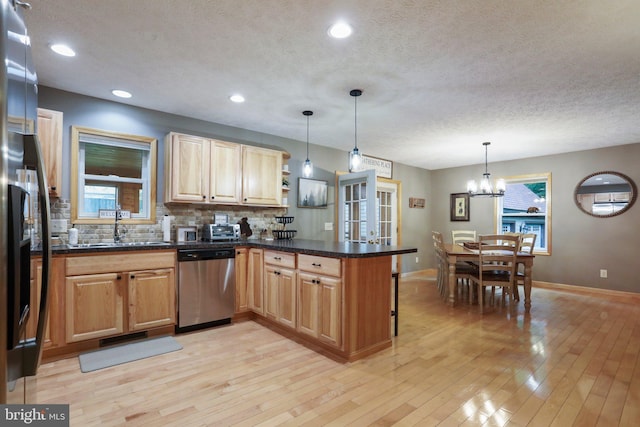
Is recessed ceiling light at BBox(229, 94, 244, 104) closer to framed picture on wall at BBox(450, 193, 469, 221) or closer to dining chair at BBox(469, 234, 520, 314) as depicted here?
dining chair at BBox(469, 234, 520, 314)

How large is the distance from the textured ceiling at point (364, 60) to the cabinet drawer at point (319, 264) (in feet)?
5.30

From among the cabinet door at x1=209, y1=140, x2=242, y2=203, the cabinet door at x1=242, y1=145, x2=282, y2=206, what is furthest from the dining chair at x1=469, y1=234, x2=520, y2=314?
the cabinet door at x1=209, y1=140, x2=242, y2=203

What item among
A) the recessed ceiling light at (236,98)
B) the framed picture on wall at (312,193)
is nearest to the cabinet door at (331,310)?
the recessed ceiling light at (236,98)

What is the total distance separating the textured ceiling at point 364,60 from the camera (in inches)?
76.2

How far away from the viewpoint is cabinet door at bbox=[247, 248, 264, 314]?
349 cm

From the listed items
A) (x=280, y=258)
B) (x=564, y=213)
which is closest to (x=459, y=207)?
(x=564, y=213)

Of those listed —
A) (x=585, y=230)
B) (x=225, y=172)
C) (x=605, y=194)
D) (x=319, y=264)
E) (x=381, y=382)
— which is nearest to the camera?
(x=381, y=382)

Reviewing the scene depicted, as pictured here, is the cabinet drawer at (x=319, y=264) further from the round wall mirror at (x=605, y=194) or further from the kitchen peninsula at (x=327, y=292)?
the round wall mirror at (x=605, y=194)

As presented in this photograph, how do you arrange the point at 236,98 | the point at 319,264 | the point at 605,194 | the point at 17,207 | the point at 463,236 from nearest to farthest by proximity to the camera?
the point at 17,207, the point at 319,264, the point at 236,98, the point at 605,194, the point at 463,236

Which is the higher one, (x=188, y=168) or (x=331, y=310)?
(x=188, y=168)

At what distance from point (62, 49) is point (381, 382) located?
3.43 m

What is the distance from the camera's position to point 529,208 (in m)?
6.05

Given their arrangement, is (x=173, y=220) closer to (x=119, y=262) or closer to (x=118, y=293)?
(x=119, y=262)

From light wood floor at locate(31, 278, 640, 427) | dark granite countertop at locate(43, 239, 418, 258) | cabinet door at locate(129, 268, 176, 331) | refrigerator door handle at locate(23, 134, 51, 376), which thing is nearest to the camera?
refrigerator door handle at locate(23, 134, 51, 376)
